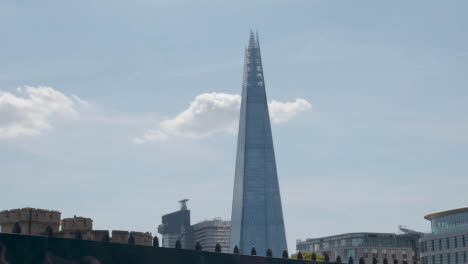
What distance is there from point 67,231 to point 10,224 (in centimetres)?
822

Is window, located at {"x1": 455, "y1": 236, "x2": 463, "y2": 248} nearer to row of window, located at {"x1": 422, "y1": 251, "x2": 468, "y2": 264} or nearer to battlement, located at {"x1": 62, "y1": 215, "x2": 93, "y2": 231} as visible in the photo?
row of window, located at {"x1": 422, "y1": 251, "x2": 468, "y2": 264}

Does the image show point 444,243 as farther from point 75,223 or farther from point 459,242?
point 75,223

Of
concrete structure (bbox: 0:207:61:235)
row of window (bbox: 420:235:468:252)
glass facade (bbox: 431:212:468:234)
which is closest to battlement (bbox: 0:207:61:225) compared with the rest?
concrete structure (bbox: 0:207:61:235)

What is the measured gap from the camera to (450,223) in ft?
472

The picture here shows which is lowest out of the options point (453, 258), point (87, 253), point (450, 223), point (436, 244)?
point (87, 253)

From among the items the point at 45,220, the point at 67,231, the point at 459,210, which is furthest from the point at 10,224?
the point at 459,210

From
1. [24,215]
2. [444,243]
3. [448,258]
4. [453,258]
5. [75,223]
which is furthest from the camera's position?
[444,243]

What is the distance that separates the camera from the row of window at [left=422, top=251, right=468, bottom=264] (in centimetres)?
13575

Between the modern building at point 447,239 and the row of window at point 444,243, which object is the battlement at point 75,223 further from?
the row of window at point 444,243

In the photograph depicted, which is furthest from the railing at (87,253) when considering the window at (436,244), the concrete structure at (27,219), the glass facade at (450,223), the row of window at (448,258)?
the window at (436,244)

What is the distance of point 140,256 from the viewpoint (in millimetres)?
37812

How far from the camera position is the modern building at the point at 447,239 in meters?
137

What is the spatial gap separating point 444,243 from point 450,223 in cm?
396

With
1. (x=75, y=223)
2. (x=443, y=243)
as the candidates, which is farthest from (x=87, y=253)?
(x=443, y=243)
